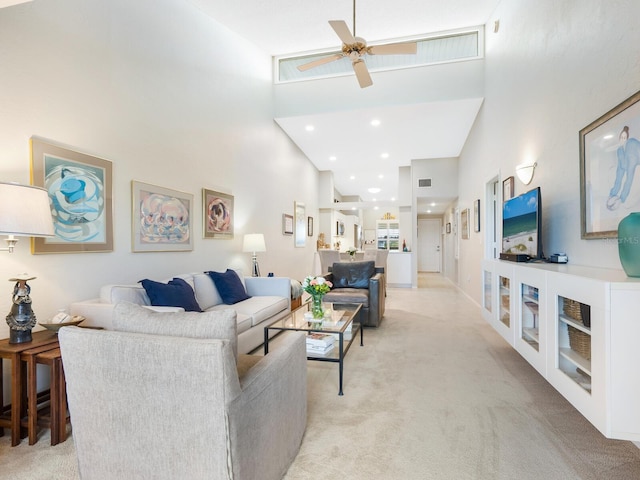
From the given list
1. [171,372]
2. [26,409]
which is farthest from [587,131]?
[26,409]

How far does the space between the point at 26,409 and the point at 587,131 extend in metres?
3.98

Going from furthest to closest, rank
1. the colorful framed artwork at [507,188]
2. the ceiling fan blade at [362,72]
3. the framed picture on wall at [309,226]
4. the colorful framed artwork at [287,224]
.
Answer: the framed picture on wall at [309,226], the colorful framed artwork at [287,224], the colorful framed artwork at [507,188], the ceiling fan blade at [362,72]

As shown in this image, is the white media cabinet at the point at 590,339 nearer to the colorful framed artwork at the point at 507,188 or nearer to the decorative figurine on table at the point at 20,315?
the colorful framed artwork at the point at 507,188

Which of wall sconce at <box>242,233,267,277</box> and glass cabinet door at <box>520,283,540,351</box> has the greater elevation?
wall sconce at <box>242,233,267,277</box>

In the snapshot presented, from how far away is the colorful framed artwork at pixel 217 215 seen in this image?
3.86m

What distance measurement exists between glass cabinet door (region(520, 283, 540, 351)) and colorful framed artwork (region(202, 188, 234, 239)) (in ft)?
10.8

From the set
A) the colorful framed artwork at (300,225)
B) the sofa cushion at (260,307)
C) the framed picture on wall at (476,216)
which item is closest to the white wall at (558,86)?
the framed picture on wall at (476,216)

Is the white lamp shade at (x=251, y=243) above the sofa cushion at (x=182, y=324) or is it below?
above

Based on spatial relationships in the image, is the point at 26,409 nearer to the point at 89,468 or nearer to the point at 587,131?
the point at 89,468

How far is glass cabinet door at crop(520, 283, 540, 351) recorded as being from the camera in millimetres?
2057

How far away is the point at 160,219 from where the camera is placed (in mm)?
3205

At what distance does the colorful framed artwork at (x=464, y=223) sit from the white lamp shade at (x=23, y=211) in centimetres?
637

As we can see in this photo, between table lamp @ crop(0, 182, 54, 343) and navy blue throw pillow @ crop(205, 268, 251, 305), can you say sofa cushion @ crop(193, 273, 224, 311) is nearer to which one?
navy blue throw pillow @ crop(205, 268, 251, 305)

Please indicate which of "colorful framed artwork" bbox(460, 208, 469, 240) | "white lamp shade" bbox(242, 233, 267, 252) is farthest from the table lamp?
"colorful framed artwork" bbox(460, 208, 469, 240)
